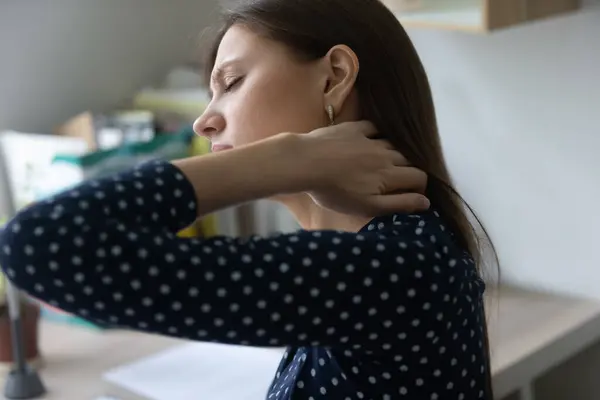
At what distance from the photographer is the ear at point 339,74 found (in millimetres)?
855

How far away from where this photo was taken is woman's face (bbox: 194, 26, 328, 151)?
2.80 feet

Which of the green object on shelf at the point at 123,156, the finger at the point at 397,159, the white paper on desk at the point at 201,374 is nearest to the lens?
the finger at the point at 397,159

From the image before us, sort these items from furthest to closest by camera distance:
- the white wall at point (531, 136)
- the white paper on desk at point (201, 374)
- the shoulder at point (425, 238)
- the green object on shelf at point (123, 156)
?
the green object on shelf at point (123, 156) → the white wall at point (531, 136) → the white paper on desk at point (201, 374) → the shoulder at point (425, 238)

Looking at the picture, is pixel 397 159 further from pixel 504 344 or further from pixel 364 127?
pixel 504 344

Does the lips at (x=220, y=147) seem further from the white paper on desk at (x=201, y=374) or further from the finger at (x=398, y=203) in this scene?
the white paper on desk at (x=201, y=374)

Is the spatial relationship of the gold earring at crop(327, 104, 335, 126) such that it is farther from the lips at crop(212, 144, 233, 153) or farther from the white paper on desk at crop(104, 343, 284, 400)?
the white paper on desk at crop(104, 343, 284, 400)

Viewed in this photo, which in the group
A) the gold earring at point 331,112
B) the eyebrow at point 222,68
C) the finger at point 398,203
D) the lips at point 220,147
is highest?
the eyebrow at point 222,68

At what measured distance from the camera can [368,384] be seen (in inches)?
31.1

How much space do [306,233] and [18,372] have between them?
817mm

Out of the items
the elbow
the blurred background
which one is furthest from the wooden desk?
the elbow

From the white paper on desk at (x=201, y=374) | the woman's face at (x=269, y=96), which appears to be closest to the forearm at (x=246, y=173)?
the woman's face at (x=269, y=96)

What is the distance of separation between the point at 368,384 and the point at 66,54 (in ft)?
4.38

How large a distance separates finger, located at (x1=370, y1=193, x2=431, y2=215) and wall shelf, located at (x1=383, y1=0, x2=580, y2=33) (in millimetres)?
543

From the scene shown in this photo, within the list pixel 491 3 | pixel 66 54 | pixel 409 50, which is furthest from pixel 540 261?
pixel 66 54
